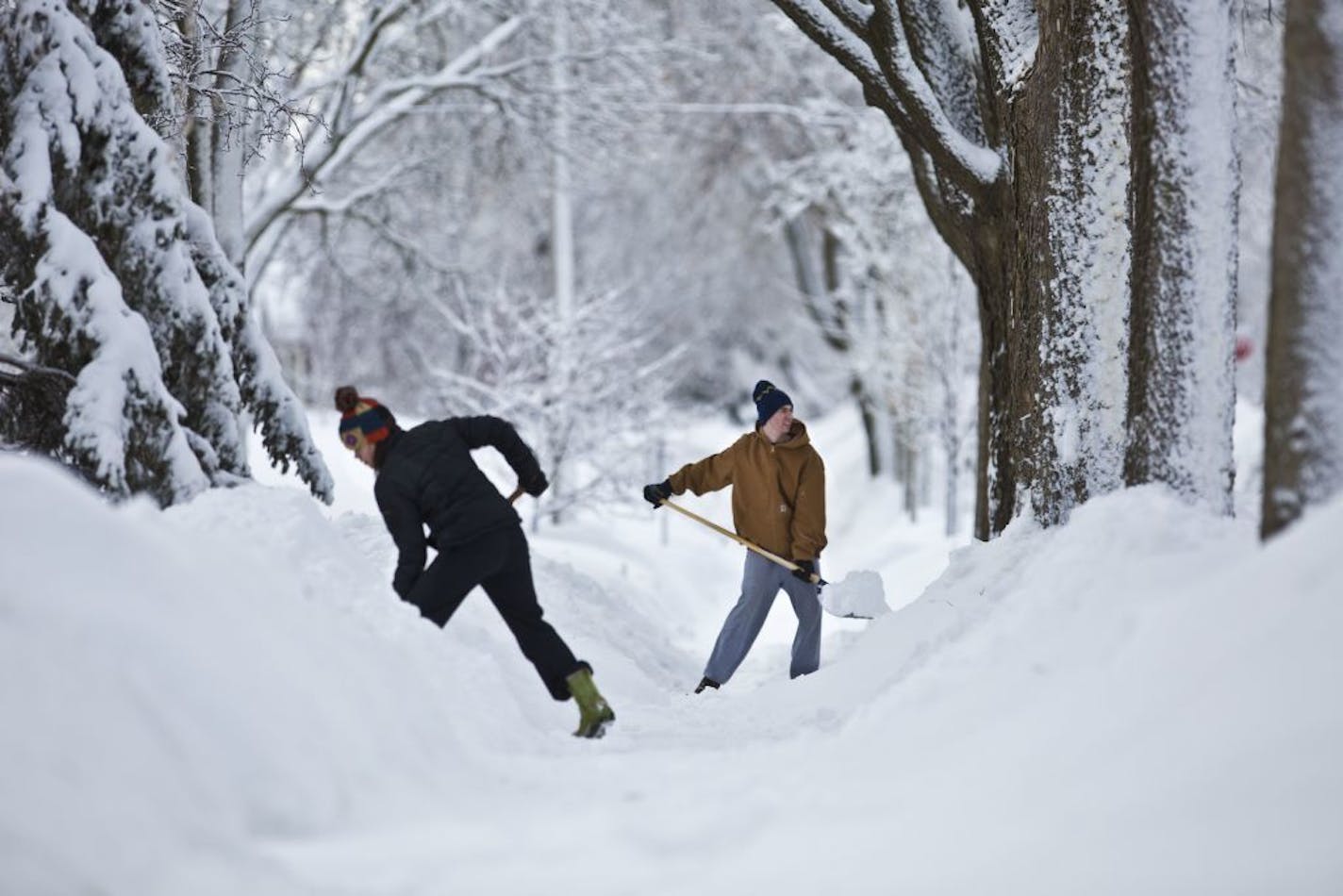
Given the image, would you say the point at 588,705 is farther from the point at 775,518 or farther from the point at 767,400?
the point at 767,400

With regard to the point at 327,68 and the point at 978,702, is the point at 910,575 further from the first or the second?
the point at 978,702

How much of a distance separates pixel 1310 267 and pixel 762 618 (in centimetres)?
429

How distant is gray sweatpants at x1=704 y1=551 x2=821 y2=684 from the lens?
753 centimetres

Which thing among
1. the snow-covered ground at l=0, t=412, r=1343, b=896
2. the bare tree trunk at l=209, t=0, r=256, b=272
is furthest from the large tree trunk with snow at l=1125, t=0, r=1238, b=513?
the bare tree trunk at l=209, t=0, r=256, b=272

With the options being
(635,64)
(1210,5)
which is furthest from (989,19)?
(635,64)

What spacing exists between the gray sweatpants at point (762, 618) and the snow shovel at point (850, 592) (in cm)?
8

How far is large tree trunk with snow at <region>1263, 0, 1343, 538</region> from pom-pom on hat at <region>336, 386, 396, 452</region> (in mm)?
3268

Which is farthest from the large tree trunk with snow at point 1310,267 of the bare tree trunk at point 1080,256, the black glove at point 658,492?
the black glove at point 658,492

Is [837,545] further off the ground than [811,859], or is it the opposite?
[811,859]

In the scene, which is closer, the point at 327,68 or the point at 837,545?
the point at 327,68

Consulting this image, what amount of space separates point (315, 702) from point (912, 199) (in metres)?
16.8

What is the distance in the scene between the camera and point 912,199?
1944cm

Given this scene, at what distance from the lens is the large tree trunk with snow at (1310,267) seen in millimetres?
3707

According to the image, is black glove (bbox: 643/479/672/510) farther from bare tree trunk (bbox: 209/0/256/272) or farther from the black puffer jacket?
bare tree trunk (bbox: 209/0/256/272)
